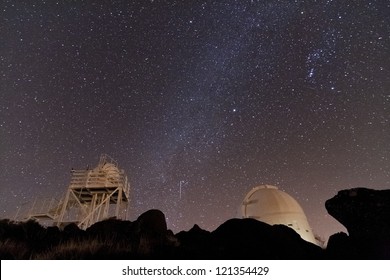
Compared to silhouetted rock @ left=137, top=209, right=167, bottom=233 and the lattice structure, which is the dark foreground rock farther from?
the lattice structure

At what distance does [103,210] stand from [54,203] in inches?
141

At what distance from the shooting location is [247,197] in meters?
21.9

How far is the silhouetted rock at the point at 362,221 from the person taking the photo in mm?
6734

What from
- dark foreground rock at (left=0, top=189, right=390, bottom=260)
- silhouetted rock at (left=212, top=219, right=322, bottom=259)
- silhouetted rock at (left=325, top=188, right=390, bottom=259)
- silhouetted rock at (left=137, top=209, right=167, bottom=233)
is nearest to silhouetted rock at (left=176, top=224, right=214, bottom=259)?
dark foreground rock at (left=0, top=189, right=390, bottom=260)

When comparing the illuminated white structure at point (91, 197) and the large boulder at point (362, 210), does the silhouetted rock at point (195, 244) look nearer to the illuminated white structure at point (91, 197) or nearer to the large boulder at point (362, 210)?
the large boulder at point (362, 210)

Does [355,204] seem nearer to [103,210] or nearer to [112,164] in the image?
[103,210]

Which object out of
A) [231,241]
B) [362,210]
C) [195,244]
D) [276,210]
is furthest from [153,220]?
[276,210]

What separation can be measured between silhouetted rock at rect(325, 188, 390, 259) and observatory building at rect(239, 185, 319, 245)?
397 inches

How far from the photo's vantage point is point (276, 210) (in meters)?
19.8

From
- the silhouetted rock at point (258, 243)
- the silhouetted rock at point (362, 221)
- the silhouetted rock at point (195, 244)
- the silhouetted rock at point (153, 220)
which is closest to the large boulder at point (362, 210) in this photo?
the silhouetted rock at point (362, 221)

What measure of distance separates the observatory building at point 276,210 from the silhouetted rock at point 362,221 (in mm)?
10077

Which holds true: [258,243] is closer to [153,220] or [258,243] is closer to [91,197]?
[153,220]

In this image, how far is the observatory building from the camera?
19391 mm
